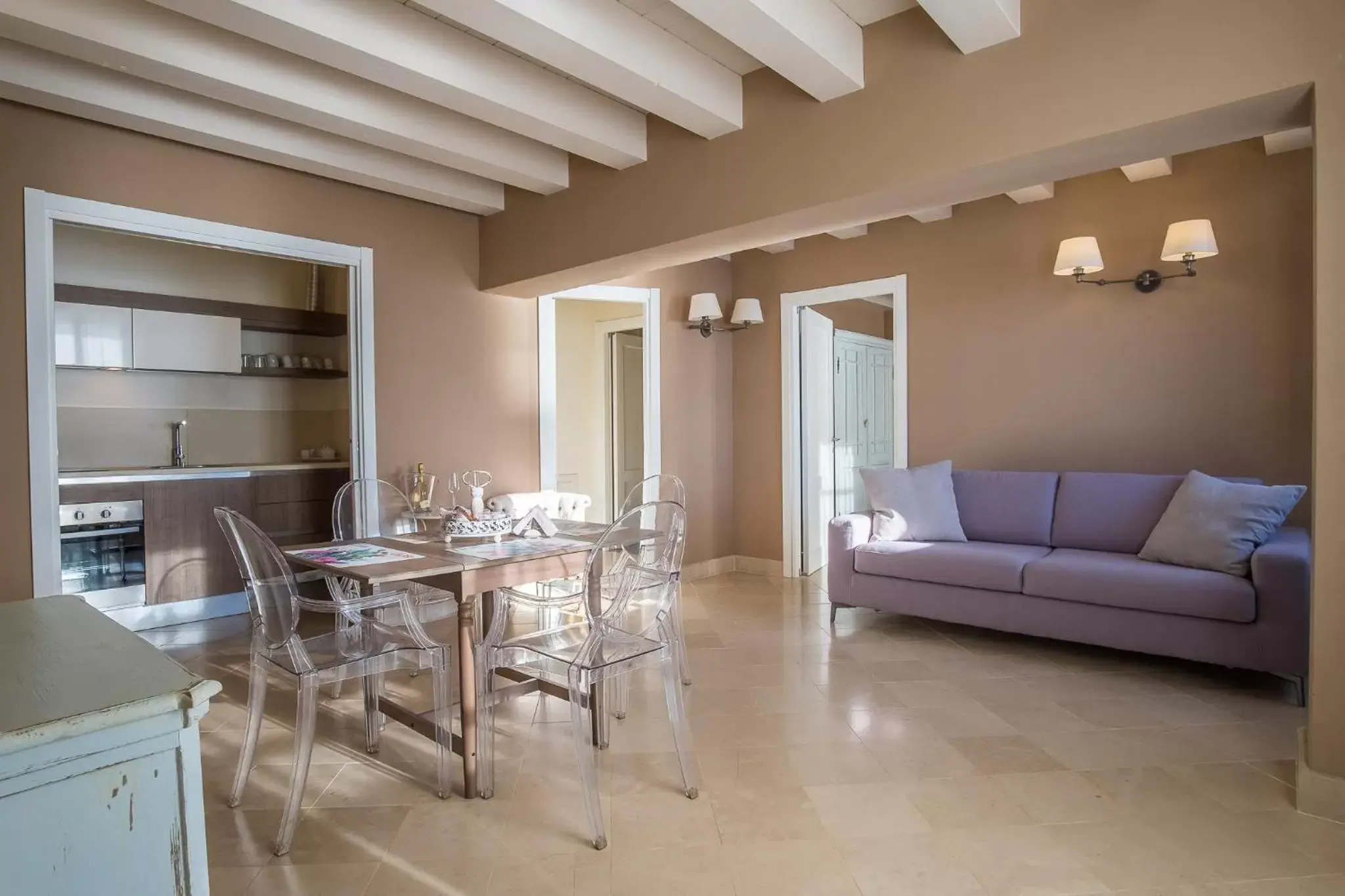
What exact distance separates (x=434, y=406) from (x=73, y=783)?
4048 mm

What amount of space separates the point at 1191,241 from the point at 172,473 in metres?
5.83

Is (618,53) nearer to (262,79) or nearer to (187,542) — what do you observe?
(262,79)

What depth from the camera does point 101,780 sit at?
2.43 ft

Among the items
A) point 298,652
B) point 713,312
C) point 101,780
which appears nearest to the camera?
point 101,780

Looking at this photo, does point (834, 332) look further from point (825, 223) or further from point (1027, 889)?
point (1027, 889)

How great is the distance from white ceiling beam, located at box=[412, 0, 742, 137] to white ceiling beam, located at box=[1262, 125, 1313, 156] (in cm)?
258

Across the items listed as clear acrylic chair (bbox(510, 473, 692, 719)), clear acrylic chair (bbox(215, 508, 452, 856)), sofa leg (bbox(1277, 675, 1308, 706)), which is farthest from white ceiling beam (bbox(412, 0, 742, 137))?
sofa leg (bbox(1277, 675, 1308, 706))

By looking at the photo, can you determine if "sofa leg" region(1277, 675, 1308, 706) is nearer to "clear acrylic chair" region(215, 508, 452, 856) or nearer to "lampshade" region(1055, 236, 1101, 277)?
"lampshade" region(1055, 236, 1101, 277)

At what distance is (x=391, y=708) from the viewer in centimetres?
264

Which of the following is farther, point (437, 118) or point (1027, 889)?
point (437, 118)

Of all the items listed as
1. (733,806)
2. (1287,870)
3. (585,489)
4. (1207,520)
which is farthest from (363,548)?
(585,489)

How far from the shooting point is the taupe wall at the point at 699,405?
5691 mm

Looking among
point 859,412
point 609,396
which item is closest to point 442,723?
point 609,396

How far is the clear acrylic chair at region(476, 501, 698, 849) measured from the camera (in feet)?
7.18
